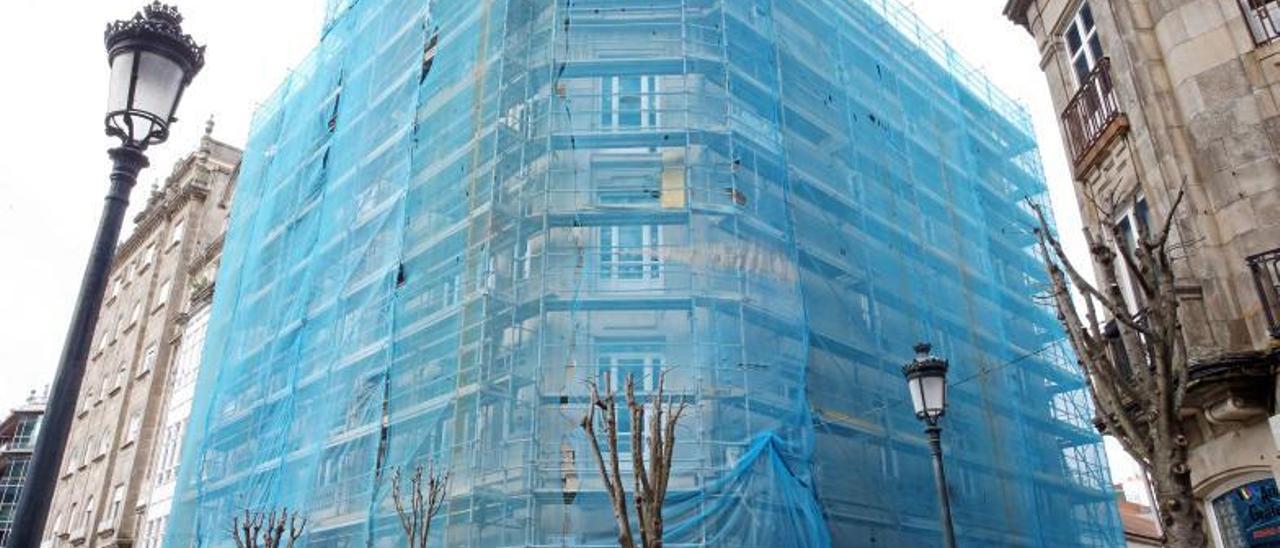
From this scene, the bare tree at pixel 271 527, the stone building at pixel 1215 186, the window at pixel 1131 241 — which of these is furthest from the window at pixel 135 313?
the stone building at pixel 1215 186

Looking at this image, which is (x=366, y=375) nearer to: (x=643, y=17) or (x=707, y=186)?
(x=707, y=186)

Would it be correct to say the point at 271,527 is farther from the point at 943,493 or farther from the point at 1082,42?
the point at 1082,42

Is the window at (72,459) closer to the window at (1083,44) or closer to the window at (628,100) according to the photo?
the window at (628,100)

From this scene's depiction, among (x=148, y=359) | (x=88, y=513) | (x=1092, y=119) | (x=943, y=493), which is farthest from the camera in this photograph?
(x=148, y=359)

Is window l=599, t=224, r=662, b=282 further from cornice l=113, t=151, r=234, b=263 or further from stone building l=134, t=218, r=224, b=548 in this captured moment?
cornice l=113, t=151, r=234, b=263

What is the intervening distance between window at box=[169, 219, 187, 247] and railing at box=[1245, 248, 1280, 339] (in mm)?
33452

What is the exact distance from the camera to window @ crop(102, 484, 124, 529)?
28.3 meters

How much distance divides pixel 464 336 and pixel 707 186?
4.96m

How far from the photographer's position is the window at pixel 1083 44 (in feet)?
43.0

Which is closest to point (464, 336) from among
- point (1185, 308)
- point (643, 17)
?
point (643, 17)

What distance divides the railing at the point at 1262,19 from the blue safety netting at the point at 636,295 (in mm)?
7405

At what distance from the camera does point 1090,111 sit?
43.1 ft

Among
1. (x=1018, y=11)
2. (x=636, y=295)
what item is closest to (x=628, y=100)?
Answer: (x=636, y=295)

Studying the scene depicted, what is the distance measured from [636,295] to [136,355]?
A: 25376mm
